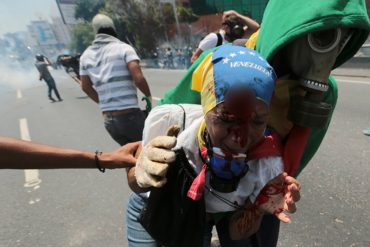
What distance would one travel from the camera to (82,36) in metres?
60.0

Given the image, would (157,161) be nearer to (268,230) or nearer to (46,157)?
(46,157)

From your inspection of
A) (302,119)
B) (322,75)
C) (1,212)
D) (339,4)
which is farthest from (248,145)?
(1,212)

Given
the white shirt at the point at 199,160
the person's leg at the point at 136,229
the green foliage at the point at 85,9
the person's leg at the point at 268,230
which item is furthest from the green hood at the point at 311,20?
the green foliage at the point at 85,9

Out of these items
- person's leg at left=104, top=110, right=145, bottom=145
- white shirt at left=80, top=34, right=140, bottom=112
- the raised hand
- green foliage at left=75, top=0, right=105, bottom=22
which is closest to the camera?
the raised hand

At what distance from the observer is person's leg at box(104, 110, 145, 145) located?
2.67 m

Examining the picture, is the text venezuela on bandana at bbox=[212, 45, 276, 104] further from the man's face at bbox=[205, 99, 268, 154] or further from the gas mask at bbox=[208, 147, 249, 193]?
the gas mask at bbox=[208, 147, 249, 193]

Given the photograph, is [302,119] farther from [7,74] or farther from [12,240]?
[7,74]

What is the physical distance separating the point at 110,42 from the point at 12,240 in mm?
2013

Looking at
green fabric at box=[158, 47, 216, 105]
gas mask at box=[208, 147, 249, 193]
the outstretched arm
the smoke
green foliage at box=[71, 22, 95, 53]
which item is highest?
green fabric at box=[158, 47, 216, 105]

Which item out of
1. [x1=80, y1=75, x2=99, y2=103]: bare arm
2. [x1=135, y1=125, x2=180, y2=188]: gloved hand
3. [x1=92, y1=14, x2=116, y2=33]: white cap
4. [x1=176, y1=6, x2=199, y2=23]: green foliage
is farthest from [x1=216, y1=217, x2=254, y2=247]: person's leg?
[x1=176, y1=6, x2=199, y2=23]: green foliage

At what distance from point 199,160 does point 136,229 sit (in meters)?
0.61

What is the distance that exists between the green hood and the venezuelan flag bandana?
0.10 m


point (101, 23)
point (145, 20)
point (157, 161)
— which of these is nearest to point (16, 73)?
point (145, 20)

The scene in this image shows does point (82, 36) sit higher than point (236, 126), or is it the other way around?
point (236, 126)
